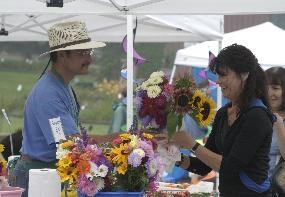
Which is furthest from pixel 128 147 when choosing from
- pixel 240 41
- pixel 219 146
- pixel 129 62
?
pixel 240 41

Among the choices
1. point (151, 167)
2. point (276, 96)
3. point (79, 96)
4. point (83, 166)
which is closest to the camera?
point (83, 166)

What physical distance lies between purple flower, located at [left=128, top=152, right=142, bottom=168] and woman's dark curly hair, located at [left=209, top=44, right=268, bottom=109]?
0.65 meters

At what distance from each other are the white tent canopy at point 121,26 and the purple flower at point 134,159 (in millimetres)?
4140

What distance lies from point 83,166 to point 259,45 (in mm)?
6599

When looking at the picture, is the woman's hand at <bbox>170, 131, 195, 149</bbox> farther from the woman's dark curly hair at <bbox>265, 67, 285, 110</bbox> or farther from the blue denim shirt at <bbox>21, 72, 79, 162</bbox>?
the woman's dark curly hair at <bbox>265, 67, 285, 110</bbox>

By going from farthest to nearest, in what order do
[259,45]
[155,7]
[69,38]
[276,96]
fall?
1. [259,45]
2. [155,7]
3. [276,96]
4. [69,38]

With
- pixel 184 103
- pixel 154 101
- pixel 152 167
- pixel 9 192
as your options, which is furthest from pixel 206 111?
pixel 9 192

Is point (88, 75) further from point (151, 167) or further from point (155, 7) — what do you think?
point (151, 167)

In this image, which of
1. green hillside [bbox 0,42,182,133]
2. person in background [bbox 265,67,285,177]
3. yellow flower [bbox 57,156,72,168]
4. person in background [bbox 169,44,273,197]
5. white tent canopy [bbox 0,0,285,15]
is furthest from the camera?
green hillside [bbox 0,42,182,133]

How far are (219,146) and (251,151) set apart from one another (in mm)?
319

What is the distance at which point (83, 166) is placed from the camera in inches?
105

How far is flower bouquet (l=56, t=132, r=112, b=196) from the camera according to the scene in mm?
2662

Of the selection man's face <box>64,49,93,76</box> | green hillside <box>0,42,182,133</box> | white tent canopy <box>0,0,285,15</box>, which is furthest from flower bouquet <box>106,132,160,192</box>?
green hillside <box>0,42,182,133</box>

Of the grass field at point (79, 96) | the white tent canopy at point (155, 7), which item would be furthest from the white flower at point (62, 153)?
the grass field at point (79, 96)
